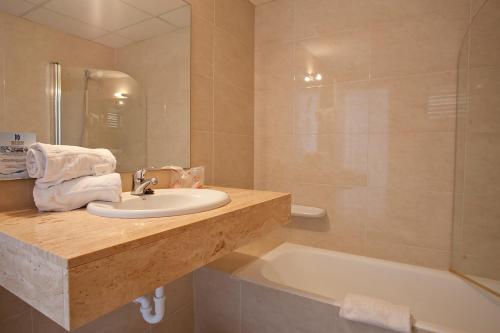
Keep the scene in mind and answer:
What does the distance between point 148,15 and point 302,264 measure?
5.37 ft

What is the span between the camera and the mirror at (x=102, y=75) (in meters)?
0.87

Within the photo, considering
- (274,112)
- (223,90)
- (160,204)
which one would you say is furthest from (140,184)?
(274,112)

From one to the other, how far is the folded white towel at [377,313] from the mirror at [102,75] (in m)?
1.02

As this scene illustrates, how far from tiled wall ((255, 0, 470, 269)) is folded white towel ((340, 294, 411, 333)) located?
699 millimetres

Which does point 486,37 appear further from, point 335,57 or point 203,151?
point 203,151

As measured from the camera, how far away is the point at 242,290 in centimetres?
133

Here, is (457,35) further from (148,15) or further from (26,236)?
(26,236)

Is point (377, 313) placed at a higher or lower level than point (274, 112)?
lower

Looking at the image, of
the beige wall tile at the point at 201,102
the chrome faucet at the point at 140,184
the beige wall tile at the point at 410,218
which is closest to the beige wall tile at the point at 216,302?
the chrome faucet at the point at 140,184

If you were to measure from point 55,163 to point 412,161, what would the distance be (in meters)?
1.68

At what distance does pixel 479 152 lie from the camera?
1388 mm

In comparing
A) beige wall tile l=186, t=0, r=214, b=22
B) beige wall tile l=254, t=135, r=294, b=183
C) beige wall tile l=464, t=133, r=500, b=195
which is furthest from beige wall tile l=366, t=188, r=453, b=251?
beige wall tile l=186, t=0, r=214, b=22

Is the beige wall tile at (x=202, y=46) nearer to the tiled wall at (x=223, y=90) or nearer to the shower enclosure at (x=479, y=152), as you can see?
the tiled wall at (x=223, y=90)

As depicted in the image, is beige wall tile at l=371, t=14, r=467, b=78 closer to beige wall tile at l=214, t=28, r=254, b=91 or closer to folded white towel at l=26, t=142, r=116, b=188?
beige wall tile at l=214, t=28, r=254, b=91
